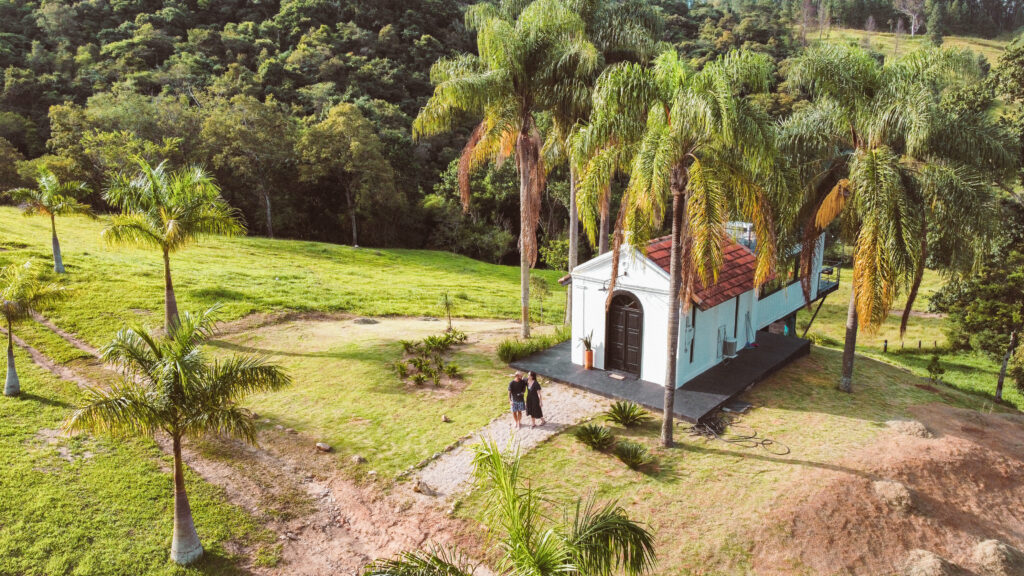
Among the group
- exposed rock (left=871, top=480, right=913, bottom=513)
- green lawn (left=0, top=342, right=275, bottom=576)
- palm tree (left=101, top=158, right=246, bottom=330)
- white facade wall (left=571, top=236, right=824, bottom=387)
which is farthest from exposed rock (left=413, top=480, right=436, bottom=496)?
palm tree (left=101, top=158, right=246, bottom=330)

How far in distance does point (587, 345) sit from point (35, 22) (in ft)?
207

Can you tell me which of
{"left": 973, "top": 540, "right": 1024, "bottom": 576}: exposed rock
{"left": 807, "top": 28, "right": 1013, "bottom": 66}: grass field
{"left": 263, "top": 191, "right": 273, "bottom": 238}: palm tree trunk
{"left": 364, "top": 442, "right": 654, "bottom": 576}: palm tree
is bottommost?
{"left": 973, "top": 540, "right": 1024, "bottom": 576}: exposed rock

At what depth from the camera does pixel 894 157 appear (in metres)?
Result: 13.0

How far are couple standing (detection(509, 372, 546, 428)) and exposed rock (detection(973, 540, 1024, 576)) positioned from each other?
840 cm

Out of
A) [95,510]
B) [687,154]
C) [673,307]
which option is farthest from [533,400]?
[95,510]

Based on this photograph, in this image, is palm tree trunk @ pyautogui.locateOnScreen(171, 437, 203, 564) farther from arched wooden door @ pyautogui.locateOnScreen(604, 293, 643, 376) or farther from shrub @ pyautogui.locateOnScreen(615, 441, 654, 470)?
arched wooden door @ pyautogui.locateOnScreen(604, 293, 643, 376)

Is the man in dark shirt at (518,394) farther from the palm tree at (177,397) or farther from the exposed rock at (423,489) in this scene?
the palm tree at (177,397)

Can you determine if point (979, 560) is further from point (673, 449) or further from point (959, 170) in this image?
point (959, 170)

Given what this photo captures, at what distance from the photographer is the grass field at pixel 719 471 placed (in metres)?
9.40

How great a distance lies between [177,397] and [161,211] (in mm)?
9926

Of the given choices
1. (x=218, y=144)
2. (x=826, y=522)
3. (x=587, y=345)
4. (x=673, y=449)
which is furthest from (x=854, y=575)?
(x=218, y=144)

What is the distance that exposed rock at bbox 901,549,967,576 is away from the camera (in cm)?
892

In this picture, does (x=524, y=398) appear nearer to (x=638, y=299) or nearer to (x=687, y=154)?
(x=638, y=299)

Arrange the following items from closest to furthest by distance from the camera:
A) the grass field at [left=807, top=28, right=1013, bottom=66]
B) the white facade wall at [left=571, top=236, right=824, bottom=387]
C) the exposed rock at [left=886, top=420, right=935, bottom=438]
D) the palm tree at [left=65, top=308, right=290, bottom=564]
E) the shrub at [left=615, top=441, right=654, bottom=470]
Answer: the palm tree at [left=65, top=308, right=290, bottom=564] → the shrub at [left=615, top=441, right=654, bottom=470] → the exposed rock at [left=886, top=420, right=935, bottom=438] → the white facade wall at [left=571, top=236, right=824, bottom=387] → the grass field at [left=807, top=28, right=1013, bottom=66]
